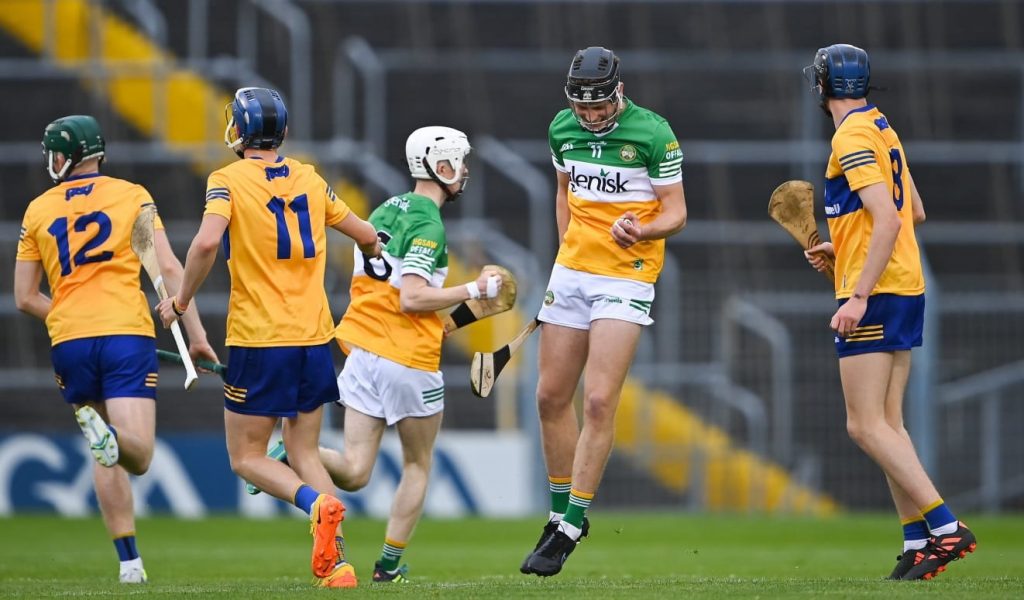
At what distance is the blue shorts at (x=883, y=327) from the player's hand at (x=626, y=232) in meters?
1.06

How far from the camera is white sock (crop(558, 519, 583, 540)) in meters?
7.50

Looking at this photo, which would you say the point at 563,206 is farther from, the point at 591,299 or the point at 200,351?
the point at 200,351

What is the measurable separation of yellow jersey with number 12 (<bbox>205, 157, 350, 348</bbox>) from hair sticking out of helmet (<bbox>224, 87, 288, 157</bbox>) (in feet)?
0.35

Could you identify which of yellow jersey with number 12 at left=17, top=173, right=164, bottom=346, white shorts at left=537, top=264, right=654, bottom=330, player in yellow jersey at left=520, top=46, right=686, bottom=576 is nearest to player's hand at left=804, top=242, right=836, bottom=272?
player in yellow jersey at left=520, top=46, right=686, bottom=576

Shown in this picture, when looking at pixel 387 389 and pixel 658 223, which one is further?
pixel 387 389

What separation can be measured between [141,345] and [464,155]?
1.89m

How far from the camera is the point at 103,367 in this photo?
7871 millimetres

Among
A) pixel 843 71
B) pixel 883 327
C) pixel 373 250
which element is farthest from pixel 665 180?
pixel 373 250

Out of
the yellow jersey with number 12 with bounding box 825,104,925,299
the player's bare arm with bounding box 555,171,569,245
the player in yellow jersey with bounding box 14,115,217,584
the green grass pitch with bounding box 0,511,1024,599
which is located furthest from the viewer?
the player's bare arm with bounding box 555,171,569,245

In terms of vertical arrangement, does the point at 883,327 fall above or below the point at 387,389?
above

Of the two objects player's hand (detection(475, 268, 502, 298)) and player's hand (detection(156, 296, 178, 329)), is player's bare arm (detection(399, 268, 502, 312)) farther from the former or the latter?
player's hand (detection(156, 296, 178, 329))

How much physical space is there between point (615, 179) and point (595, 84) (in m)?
0.49

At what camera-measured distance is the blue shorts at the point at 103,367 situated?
7863 millimetres

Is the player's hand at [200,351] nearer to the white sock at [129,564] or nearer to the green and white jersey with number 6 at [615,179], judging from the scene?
the white sock at [129,564]
